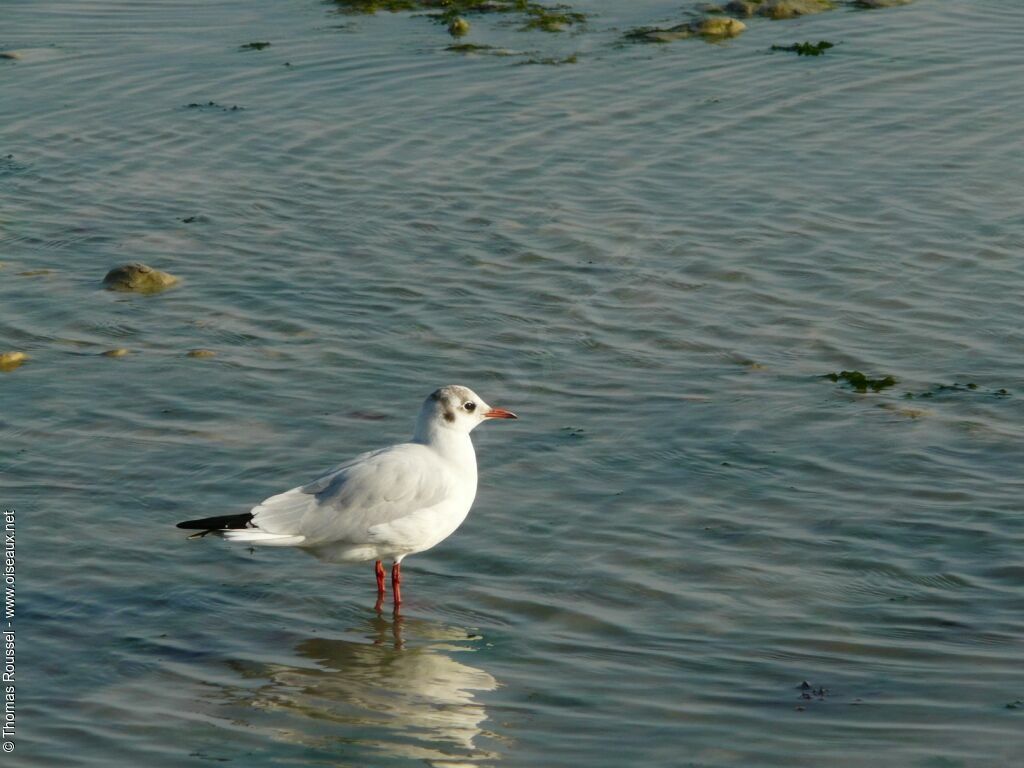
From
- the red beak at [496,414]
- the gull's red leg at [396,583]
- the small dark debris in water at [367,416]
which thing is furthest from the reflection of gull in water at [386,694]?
the small dark debris in water at [367,416]

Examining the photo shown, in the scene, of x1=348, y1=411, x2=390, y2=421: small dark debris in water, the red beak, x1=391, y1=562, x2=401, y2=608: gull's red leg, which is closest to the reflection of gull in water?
x1=391, y1=562, x2=401, y2=608: gull's red leg

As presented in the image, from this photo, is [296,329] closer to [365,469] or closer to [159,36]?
[365,469]

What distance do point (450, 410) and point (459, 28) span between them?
508 inches

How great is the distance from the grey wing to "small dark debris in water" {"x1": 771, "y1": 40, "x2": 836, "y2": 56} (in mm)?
12314

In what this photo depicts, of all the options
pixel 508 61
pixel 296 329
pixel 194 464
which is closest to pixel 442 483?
pixel 194 464

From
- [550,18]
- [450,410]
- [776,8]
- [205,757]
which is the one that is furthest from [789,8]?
[205,757]

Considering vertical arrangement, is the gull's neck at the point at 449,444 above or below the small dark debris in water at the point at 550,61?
below

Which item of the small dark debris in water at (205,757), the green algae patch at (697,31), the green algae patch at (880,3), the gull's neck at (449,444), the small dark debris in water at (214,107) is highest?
the green algae patch at (880,3)

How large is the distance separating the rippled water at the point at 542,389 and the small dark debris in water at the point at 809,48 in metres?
0.32

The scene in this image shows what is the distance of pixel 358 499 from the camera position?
26.1 ft

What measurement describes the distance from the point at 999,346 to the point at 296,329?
16.6ft

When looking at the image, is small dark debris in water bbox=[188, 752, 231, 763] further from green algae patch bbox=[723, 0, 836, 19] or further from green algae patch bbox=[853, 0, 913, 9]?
green algae patch bbox=[853, 0, 913, 9]

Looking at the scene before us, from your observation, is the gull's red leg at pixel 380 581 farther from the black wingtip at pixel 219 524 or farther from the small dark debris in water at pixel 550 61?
the small dark debris in water at pixel 550 61

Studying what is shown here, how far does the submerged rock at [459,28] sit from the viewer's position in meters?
20.4
